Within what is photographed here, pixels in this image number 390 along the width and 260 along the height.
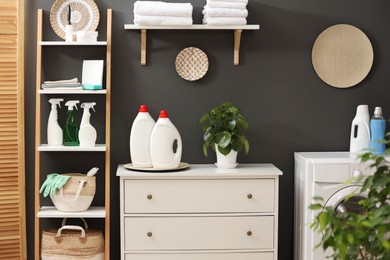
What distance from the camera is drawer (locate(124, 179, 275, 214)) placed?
3.77 meters

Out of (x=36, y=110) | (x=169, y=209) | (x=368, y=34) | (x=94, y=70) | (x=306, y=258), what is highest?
(x=368, y=34)

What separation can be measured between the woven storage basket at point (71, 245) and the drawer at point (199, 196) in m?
0.31

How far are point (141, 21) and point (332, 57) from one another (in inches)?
48.4

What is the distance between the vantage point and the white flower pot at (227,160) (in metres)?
3.91

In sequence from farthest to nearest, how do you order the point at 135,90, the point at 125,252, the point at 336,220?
the point at 135,90 < the point at 125,252 < the point at 336,220

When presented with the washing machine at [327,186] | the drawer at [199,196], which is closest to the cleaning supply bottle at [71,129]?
the drawer at [199,196]

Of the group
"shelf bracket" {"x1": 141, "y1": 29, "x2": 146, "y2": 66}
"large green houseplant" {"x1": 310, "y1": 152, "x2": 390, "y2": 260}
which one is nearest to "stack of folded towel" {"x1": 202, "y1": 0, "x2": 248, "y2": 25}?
"shelf bracket" {"x1": 141, "y1": 29, "x2": 146, "y2": 66}

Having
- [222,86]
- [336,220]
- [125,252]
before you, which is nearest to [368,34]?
[222,86]

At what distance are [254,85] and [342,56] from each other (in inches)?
22.7

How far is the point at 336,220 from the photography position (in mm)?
1746

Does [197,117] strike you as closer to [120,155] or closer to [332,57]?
[120,155]

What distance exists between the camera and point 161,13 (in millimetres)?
3793

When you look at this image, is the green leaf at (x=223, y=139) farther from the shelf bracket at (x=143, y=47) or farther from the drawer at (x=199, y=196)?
the shelf bracket at (x=143, y=47)

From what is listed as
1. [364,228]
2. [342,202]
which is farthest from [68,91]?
[364,228]
